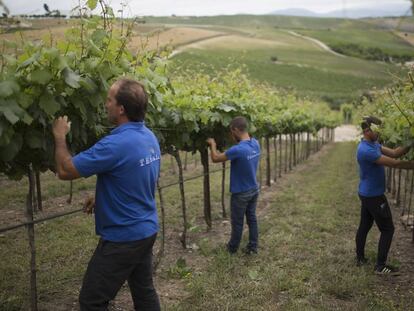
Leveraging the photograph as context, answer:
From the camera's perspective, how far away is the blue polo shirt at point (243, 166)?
7496 millimetres

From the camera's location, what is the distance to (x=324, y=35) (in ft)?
415

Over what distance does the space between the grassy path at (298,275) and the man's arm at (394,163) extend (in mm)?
1711

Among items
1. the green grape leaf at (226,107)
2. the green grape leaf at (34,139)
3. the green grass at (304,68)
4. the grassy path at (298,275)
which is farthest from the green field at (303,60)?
the green grape leaf at (34,139)

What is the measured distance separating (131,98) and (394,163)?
4.24 m

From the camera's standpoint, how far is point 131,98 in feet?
12.5

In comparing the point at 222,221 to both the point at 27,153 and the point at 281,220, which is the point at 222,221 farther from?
the point at 27,153

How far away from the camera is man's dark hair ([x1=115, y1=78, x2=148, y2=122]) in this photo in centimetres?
379

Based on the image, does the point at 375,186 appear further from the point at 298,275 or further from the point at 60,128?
the point at 60,128

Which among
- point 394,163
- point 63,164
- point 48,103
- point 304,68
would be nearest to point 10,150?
point 48,103

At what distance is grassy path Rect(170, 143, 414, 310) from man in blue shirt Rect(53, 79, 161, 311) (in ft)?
6.89

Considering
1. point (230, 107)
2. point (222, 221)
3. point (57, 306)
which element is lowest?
point (222, 221)

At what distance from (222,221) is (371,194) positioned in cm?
447

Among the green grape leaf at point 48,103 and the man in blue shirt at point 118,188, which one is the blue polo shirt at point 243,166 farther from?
the green grape leaf at point 48,103

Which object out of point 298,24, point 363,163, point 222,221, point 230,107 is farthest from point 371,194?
point 298,24
